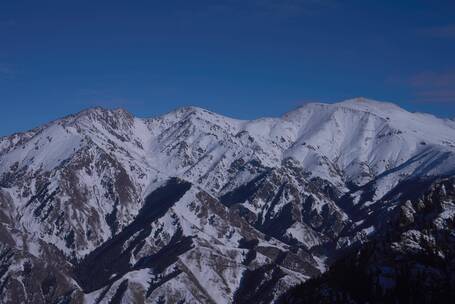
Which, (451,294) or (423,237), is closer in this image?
(451,294)

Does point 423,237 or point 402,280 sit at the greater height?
point 423,237

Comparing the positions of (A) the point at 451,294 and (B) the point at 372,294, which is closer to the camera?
(A) the point at 451,294

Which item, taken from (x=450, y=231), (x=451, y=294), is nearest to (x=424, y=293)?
(x=451, y=294)

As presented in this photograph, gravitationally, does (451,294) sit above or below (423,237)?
below

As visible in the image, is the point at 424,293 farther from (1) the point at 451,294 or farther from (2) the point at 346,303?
(2) the point at 346,303

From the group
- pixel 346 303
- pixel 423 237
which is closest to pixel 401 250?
pixel 423 237

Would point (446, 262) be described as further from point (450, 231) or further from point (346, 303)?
point (346, 303)

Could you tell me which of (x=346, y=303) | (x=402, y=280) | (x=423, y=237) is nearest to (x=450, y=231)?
(x=423, y=237)

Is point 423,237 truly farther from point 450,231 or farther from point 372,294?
point 372,294
